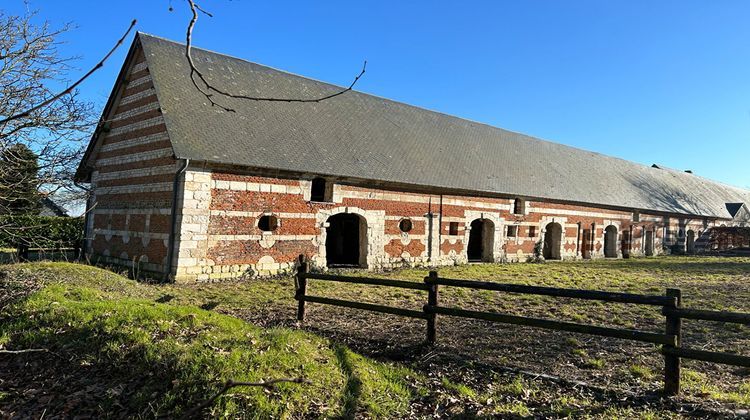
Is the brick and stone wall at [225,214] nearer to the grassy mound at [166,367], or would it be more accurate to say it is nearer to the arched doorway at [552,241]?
the arched doorway at [552,241]

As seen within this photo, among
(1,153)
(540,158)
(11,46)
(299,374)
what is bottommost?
(299,374)

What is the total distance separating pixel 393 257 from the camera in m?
16.4

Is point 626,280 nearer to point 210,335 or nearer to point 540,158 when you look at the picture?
point 540,158

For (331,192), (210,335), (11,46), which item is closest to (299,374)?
(210,335)

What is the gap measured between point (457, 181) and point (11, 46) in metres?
15.8

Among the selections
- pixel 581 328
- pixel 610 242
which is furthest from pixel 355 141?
pixel 610 242

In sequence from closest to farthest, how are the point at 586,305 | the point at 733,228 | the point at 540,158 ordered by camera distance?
the point at 586,305, the point at 540,158, the point at 733,228

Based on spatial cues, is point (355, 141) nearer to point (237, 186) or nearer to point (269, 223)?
point (269, 223)

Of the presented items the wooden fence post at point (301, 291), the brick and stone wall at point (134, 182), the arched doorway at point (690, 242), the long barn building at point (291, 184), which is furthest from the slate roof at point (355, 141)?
the wooden fence post at point (301, 291)

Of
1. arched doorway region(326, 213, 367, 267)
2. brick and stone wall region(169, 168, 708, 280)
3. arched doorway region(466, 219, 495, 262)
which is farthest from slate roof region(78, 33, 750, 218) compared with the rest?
arched doorway region(326, 213, 367, 267)

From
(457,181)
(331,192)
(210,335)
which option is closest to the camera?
(210,335)

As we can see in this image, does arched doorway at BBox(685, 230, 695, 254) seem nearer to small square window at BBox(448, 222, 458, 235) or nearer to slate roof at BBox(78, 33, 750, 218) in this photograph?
slate roof at BBox(78, 33, 750, 218)

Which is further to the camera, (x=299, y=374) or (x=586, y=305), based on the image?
(x=586, y=305)

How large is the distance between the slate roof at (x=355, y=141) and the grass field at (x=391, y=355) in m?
5.25
